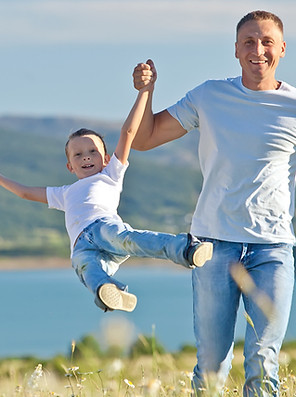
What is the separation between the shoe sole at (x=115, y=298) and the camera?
5.18 metres

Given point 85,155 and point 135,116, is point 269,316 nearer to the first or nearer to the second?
point 135,116

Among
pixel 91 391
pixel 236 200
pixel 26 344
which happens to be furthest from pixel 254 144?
pixel 26 344

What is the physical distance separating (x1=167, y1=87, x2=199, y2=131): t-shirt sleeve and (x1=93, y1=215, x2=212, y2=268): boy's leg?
0.68 meters

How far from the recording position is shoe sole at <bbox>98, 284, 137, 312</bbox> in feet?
17.0

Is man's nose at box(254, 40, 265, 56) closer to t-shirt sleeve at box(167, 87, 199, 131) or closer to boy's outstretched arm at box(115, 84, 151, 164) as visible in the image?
t-shirt sleeve at box(167, 87, 199, 131)

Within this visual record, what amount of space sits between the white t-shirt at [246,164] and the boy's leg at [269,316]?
9 centimetres

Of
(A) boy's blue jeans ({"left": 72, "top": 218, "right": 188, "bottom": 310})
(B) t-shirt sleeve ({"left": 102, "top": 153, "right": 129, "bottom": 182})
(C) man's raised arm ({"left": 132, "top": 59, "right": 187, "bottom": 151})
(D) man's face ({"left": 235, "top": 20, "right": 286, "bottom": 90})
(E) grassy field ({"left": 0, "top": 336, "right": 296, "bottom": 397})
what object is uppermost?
(D) man's face ({"left": 235, "top": 20, "right": 286, "bottom": 90})

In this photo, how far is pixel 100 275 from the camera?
5.34m

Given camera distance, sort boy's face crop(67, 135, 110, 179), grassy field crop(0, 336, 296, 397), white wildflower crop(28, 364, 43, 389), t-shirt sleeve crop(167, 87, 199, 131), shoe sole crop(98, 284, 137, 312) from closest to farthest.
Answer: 1. grassy field crop(0, 336, 296, 397)
2. white wildflower crop(28, 364, 43, 389)
3. shoe sole crop(98, 284, 137, 312)
4. t-shirt sleeve crop(167, 87, 199, 131)
5. boy's face crop(67, 135, 110, 179)

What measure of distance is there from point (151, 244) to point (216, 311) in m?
0.55

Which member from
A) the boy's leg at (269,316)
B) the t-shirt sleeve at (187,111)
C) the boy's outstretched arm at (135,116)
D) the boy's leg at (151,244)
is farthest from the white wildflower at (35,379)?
the t-shirt sleeve at (187,111)

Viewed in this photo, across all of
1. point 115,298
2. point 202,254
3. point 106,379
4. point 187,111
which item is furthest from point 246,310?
point 187,111

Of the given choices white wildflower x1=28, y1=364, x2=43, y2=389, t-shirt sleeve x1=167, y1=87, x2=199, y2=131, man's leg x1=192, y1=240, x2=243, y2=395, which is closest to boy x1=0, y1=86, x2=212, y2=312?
t-shirt sleeve x1=167, y1=87, x2=199, y2=131

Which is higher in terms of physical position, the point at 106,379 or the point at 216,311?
the point at 216,311
